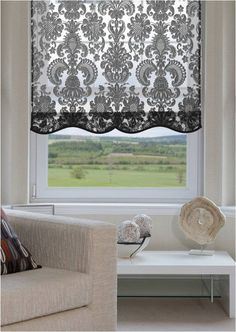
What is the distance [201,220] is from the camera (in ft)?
12.9

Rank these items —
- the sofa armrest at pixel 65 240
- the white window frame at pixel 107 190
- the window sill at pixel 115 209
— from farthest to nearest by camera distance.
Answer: the white window frame at pixel 107 190
the window sill at pixel 115 209
the sofa armrest at pixel 65 240

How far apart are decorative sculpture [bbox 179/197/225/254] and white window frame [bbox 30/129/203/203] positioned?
1.41 feet

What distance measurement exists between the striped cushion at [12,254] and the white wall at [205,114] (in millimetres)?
1252

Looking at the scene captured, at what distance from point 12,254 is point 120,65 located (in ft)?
6.07

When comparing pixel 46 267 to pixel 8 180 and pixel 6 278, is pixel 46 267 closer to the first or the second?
pixel 6 278

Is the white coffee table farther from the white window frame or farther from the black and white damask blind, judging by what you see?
the black and white damask blind

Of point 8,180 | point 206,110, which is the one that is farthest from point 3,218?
point 206,110

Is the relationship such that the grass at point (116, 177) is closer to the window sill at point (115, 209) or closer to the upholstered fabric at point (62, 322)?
the window sill at point (115, 209)

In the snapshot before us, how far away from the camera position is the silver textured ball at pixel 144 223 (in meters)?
3.88

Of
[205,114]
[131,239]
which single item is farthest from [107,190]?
[205,114]

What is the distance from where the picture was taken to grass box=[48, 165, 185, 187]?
4466 mm

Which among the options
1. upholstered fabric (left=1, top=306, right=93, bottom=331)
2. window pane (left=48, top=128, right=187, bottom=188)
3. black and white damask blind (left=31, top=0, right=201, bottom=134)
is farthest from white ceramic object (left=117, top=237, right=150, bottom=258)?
upholstered fabric (left=1, top=306, right=93, bottom=331)

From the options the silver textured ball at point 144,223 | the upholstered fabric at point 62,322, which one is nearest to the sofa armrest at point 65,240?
the upholstered fabric at point 62,322

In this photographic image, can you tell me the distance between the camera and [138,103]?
4266mm
